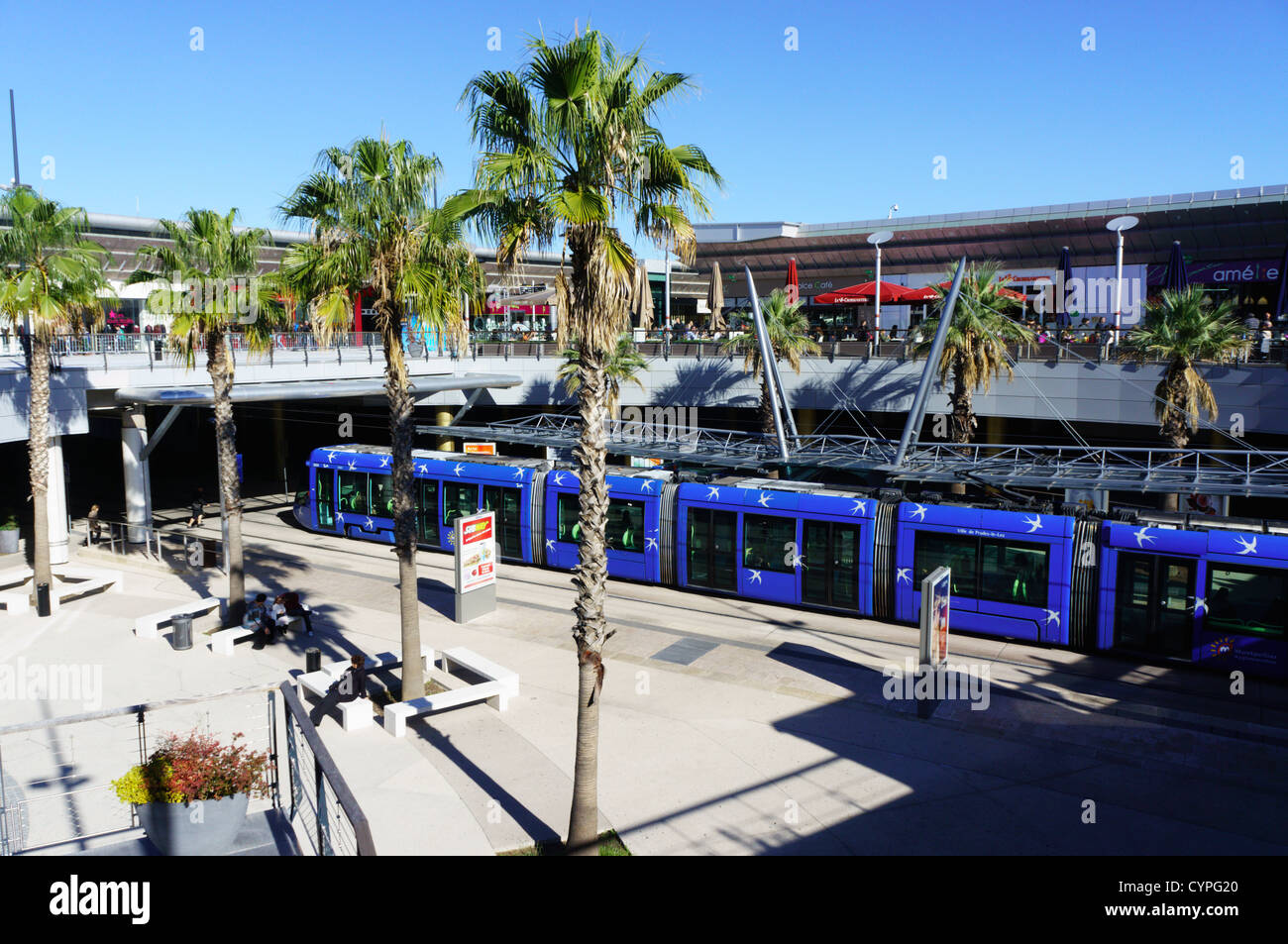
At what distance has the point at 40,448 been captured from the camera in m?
21.2

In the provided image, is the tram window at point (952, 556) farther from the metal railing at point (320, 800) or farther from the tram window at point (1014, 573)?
the metal railing at point (320, 800)

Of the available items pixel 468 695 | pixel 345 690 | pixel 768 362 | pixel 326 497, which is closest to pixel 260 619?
pixel 345 690

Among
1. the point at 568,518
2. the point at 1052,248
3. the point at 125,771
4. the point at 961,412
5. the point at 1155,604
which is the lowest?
the point at 125,771

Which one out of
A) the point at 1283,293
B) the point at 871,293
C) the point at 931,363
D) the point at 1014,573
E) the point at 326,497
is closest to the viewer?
the point at 1014,573

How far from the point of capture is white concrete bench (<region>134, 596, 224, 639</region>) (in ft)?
62.5

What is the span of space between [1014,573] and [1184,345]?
341 inches

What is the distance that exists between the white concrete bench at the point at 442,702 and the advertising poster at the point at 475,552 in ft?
13.9

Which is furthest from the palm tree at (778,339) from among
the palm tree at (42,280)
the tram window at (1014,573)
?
the palm tree at (42,280)

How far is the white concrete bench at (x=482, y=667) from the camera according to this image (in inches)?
599

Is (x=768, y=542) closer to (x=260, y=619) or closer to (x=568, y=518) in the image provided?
(x=568, y=518)

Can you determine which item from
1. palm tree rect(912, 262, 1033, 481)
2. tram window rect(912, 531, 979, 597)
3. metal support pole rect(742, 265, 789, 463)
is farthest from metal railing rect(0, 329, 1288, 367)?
tram window rect(912, 531, 979, 597)

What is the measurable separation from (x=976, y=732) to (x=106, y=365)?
23.4 m

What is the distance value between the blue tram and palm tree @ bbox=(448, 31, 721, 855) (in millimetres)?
9920

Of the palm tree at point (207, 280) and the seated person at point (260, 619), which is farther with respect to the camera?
the seated person at point (260, 619)
